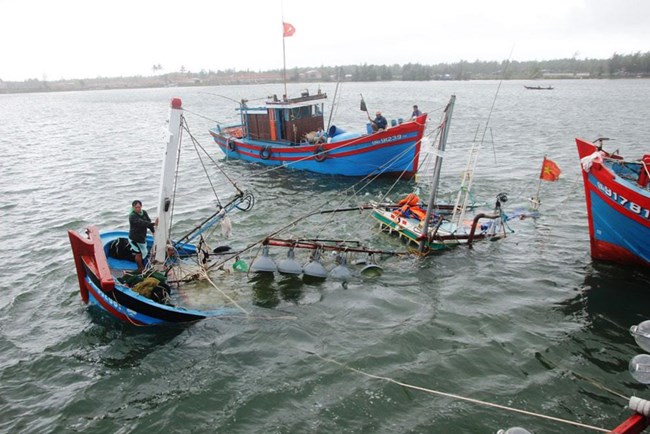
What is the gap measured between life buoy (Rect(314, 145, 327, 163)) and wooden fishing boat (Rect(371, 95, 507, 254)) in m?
6.98

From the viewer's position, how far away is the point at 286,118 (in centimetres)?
2242

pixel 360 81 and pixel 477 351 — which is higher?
pixel 360 81

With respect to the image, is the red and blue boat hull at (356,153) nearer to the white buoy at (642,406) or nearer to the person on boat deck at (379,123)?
the person on boat deck at (379,123)

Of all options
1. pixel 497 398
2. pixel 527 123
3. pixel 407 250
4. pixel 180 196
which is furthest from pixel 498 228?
pixel 527 123

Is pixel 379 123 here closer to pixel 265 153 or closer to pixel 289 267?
pixel 265 153

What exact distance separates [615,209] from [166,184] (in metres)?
10.5

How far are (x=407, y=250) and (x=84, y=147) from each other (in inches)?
1259

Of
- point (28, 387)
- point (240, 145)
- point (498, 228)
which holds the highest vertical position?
point (240, 145)

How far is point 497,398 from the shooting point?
728cm

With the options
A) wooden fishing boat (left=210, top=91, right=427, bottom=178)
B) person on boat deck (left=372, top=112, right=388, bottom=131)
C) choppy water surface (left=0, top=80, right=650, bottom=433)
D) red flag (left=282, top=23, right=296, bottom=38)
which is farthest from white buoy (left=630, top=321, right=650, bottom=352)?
red flag (left=282, top=23, right=296, bottom=38)

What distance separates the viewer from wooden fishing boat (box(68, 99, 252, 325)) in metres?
8.57

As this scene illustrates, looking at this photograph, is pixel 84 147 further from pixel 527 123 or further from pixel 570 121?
pixel 570 121

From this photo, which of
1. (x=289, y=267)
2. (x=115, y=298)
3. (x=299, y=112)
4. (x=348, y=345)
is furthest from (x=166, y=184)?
(x=299, y=112)

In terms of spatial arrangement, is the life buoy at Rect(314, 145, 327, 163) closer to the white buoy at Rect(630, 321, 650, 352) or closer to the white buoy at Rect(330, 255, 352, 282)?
the white buoy at Rect(330, 255, 352, 282)
